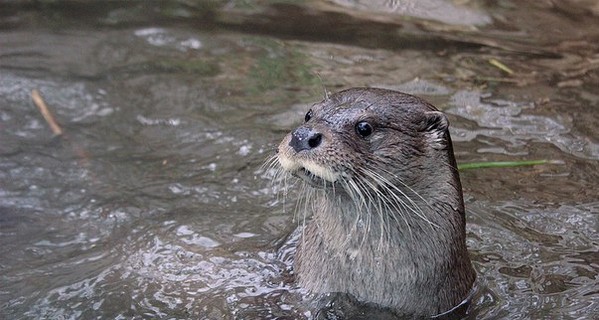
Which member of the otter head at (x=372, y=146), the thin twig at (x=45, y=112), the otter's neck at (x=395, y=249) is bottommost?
the thin twig at (x=45, y=112)

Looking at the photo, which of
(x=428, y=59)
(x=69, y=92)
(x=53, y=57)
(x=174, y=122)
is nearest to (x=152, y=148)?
(x=174, y=122)

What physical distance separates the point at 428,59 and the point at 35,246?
8.38ft

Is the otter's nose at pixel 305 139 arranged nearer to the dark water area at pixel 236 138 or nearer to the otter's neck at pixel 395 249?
the otter's neck at pixel 395 249

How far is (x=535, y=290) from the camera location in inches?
132

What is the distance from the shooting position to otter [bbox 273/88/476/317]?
2.90m

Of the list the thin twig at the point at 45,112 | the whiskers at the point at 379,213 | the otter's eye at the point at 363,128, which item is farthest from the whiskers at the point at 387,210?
the thin twig at the point at 45,112

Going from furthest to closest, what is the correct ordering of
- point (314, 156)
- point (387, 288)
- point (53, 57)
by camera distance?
point (53, 57)
point (387, 288)
point (314, 156)

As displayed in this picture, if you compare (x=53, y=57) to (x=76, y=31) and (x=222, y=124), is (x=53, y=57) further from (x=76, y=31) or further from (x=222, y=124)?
(x=222, y=124)

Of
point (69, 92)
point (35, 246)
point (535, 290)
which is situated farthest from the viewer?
point (69, 92)

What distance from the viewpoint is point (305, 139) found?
2.73m

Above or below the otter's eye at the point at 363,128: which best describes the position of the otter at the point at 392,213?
below

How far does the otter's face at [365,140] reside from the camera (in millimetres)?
2729

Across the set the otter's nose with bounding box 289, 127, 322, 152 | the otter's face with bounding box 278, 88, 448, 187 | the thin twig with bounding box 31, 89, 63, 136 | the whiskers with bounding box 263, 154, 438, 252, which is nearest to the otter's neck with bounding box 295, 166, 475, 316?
the whiskers with bounding box 263, 154, 438, 252

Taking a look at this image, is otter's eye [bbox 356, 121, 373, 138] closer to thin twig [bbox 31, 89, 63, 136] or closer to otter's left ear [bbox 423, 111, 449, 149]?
otter's left ear [bbox 423, 111, 449, 149]
